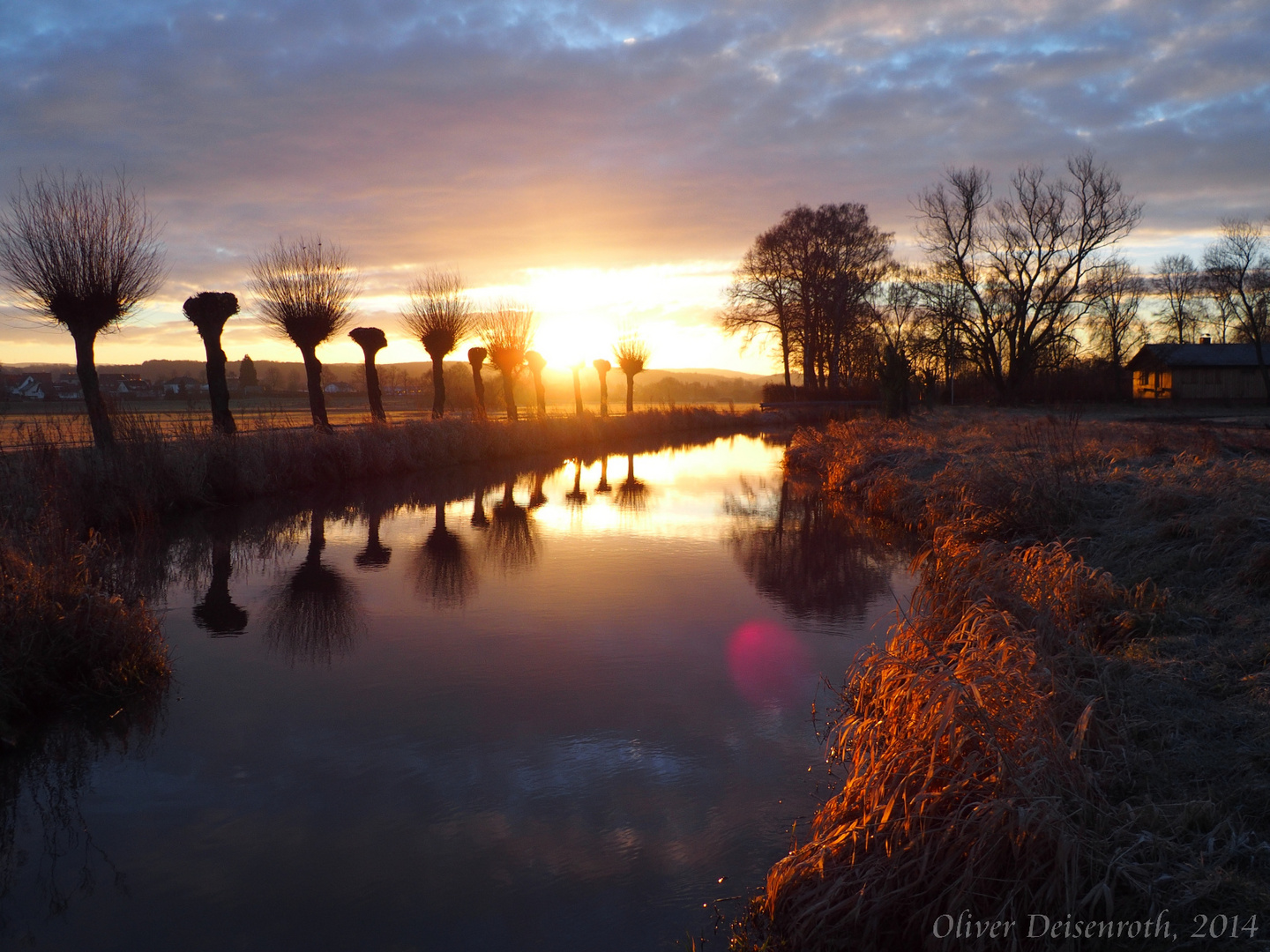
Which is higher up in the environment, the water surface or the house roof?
the house roof

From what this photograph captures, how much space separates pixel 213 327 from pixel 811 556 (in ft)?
48.1

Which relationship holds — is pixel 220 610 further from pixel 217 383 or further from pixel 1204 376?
pixel 1204 376

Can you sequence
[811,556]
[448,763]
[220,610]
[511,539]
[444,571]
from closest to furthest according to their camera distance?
1. [448,763]
2. [220,610]
3. [444,571]
4. [811,556]
5. [511,539]

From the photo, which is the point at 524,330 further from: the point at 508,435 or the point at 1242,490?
the point at 1242,490

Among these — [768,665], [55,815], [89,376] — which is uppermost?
[89,376]

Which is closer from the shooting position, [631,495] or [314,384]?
[631,495]

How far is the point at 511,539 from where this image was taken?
1038cm

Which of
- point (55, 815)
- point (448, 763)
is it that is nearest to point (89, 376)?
point (55, 815)

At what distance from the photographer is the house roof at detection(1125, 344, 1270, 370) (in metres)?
40.5

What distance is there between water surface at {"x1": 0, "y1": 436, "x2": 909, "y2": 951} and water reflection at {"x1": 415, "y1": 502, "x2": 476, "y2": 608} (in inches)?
2.0

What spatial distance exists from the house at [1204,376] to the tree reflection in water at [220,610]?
43.2 m

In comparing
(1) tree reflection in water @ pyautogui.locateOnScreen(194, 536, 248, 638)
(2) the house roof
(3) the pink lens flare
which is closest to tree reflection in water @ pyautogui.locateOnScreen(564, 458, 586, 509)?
(1) tree reflection in water @ pyautogui.locateOnScreen(194, 536, 248, 638)

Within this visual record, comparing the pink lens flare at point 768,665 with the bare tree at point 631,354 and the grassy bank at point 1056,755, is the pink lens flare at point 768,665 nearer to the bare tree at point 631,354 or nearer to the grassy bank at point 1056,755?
the grassy bank at point 1056,755

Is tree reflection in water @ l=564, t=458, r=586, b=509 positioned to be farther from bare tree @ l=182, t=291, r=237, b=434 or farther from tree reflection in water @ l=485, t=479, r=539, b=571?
bare tree @ l=182, t=291, r=237, b=434
